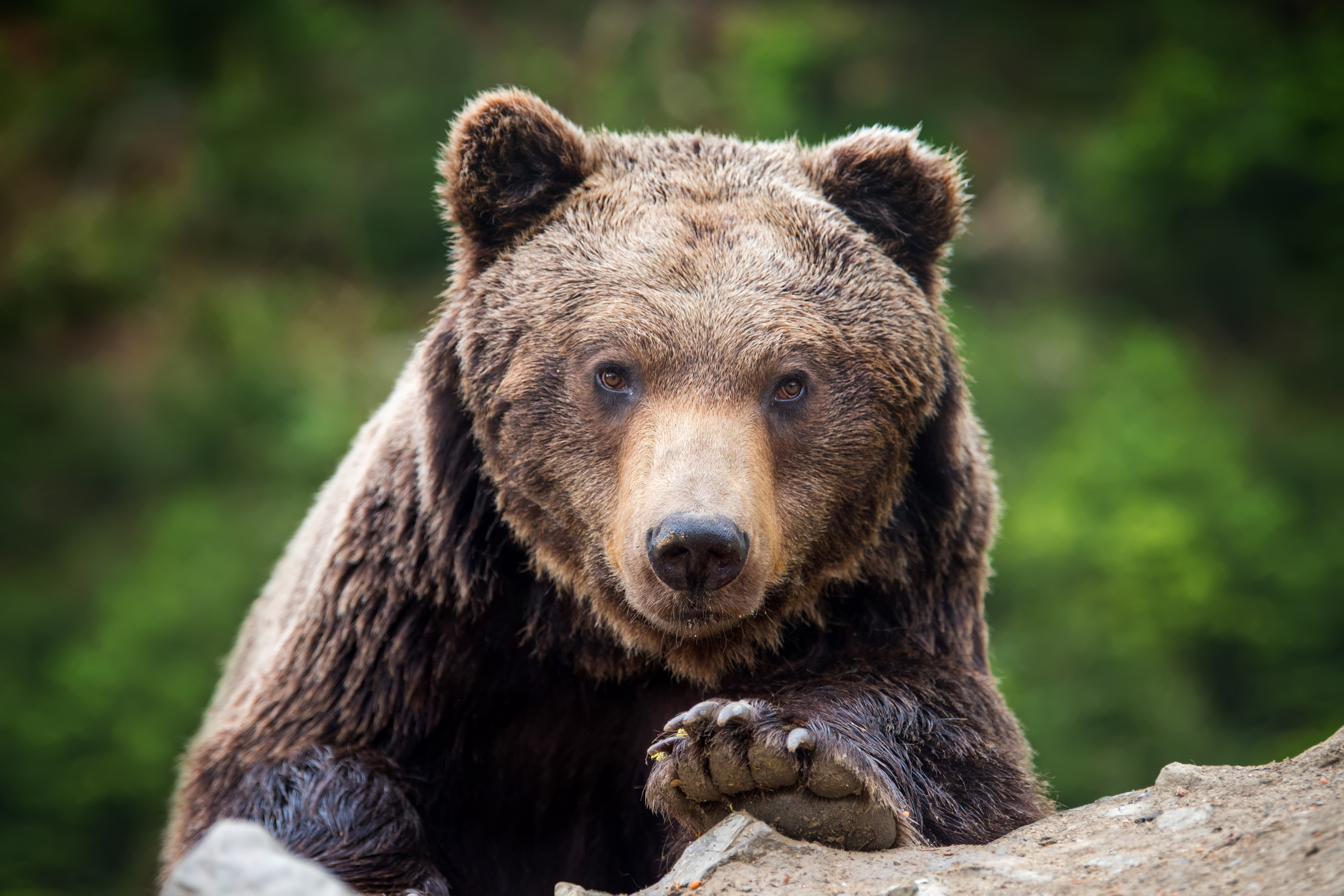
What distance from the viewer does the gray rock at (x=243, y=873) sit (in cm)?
246

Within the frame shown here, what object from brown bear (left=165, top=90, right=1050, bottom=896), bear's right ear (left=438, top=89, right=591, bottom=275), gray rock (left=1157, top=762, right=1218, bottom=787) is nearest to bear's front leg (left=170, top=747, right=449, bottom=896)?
brown bear (left=165, top=90, right=1050, bottom=896)

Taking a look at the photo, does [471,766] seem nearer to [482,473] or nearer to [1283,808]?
[482,473]

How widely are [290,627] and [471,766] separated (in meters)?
0.74

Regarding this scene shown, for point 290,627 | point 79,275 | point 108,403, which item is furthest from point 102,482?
point 290,627

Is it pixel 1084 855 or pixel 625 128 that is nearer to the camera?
pixel 1084 855

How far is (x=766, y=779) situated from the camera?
318 centimetres

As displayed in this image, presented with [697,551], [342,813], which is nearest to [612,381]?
[697,551]

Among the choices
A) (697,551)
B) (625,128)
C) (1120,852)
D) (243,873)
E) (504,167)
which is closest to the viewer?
(243,873)

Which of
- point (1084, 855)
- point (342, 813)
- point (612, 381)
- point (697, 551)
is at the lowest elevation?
point (1084, 855)

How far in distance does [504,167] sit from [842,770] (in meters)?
2.05

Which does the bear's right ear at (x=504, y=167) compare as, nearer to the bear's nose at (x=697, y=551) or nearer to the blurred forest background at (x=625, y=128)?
the bear's nose at (x=697, y=551)

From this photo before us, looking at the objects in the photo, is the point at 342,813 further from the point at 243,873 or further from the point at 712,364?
the point at 712,364

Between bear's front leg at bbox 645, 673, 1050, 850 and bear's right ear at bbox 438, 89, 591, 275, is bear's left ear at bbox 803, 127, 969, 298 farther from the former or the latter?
bear's front leg at bbox 645, 673, 1050, 850

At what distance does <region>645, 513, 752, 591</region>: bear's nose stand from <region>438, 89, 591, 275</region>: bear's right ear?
1.29 meters
